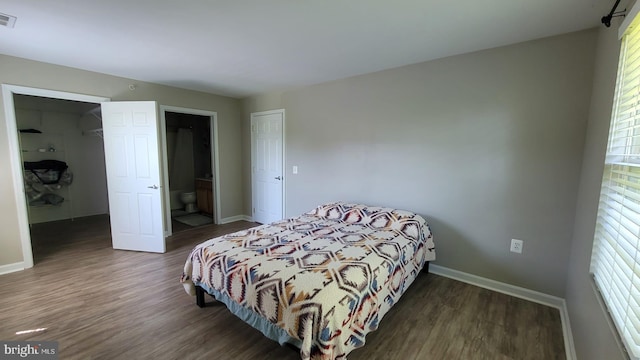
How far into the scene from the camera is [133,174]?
3541 millimetres

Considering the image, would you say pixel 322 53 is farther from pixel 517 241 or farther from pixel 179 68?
pixel 517 241

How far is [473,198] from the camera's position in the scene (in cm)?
267

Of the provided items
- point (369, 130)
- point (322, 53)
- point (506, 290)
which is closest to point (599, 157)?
point (506, 290)

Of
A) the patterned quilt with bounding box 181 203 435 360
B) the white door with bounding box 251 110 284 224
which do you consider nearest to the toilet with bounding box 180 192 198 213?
the white door with bounding box 251 110 284 224

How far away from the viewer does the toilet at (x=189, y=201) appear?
5598 millimetres

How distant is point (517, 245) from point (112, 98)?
17.4ft

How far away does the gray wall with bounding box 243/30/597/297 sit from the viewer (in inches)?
87.6

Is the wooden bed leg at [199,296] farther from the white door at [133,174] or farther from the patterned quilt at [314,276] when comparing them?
the white door at [133,174]

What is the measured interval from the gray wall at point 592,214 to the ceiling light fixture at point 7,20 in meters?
4.27

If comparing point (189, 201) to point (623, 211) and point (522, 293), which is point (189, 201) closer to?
point (522, 293)

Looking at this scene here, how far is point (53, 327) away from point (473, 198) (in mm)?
3932

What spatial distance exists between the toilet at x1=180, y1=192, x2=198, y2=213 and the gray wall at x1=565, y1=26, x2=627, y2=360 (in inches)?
241

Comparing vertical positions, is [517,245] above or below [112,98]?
below

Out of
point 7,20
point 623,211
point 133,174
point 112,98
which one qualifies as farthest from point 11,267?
point 623,211
